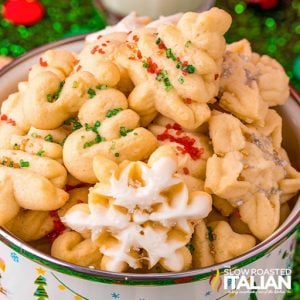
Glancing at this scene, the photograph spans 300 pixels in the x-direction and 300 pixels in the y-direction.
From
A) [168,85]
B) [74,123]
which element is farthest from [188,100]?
[74,123]

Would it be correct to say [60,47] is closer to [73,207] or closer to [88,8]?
[73,207]

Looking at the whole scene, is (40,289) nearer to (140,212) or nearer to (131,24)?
(140,212)

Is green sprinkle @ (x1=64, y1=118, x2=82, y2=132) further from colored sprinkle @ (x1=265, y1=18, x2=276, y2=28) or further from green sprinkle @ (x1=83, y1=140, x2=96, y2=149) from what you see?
colored sprinkle @ (x1=265, y1=18, x2=276, y2=28)

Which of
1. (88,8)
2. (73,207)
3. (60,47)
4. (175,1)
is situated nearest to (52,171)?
(73,207)

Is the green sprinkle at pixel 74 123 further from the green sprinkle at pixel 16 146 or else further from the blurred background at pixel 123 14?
the blurred background at pixel 123 14

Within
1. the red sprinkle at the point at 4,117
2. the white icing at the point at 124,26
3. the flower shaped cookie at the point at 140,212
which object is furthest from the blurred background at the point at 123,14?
the flower shaped cookie at the point at 140,212

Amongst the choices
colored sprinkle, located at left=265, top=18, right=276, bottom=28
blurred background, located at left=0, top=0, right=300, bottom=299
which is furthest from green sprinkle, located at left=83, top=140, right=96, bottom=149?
colored sprinkle, located at left=265, top=18, right=276, bottom=28
